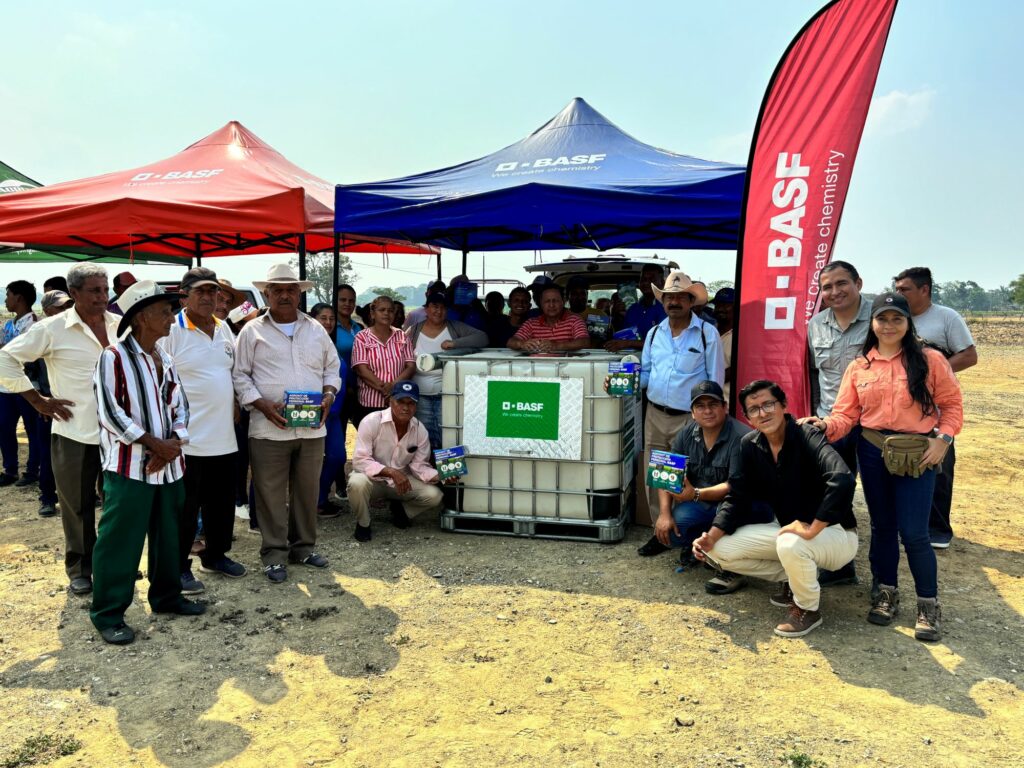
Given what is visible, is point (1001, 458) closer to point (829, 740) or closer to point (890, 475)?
point (890, 475)

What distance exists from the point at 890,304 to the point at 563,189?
254 centimetres

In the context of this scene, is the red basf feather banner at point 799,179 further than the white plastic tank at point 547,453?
No

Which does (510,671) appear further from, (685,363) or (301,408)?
(685,363)

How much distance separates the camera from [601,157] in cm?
600

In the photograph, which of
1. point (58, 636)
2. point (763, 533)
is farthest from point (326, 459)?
point (763, 533)

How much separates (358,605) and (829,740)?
8.00 feet

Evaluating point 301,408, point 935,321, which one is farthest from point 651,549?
point 301,408

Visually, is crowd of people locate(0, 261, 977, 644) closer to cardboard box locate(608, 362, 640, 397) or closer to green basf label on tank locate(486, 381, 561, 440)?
cardboard box locate(608, 362, 640, 397)

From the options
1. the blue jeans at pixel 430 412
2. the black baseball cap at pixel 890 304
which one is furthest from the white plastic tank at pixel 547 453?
the black baseball cap at pixel 890 304

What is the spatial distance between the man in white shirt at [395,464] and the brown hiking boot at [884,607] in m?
2.88

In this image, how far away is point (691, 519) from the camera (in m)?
4.39

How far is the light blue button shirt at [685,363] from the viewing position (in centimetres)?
472

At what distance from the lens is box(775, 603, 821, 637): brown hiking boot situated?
11.7 feet

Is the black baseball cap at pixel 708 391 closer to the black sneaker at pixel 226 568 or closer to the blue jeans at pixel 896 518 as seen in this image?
the blue jeans at pixel 896 518
